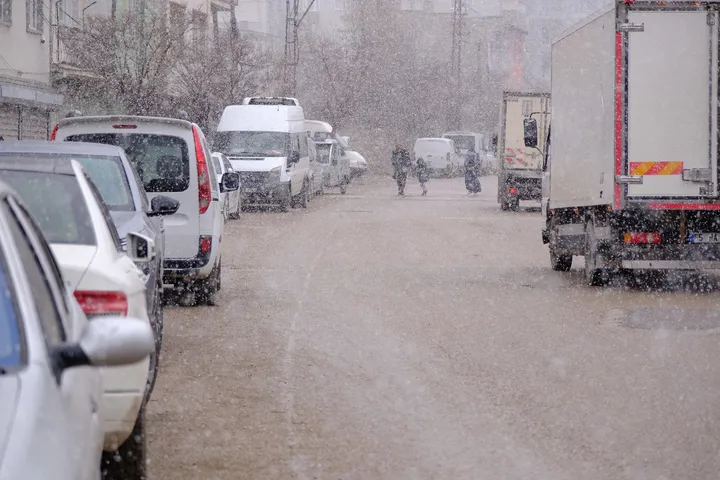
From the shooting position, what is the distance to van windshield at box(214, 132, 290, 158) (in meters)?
33.0

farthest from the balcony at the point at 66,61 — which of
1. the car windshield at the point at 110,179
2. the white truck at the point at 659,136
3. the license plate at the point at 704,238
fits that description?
the car windshield at the point at 110,179

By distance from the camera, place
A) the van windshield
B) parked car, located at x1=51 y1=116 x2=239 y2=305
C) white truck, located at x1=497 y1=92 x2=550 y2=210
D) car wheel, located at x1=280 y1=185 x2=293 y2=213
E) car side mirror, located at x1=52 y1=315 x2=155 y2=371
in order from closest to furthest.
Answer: car side mirror, located at x1=52 y1=315 x2=155 y2=371
parked car, located at x1=51 y1=116 x2=239 y2=305
car wheel, located at x1=280 y1=185 x2=293 y2=213
the van windshield
white truck, located at x1=497 y1=92 x2=550 y2=210

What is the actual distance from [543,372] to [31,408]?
21.4ft

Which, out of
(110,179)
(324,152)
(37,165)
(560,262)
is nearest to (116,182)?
(110,179)

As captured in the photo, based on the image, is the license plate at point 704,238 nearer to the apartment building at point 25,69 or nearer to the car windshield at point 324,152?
the apartment building at point 25,69

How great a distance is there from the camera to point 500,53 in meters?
109

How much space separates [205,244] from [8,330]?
9.44m

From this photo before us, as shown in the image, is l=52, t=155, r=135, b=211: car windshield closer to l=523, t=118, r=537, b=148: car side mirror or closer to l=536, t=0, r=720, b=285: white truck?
l=536, t=0, r=720, b=285: white truck

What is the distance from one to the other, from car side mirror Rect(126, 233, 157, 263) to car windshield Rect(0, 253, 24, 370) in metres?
4.31

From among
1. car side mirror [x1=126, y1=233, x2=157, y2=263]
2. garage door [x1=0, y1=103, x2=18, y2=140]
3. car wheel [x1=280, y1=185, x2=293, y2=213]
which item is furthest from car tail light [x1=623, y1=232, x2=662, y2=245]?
garage door [x1=0, y1=103, x2=18, y2=140]

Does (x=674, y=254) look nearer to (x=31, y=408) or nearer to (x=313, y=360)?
(x=313, y=360)

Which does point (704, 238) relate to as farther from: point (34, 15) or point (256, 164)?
point (34, 15)

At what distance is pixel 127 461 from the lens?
18.8 feet

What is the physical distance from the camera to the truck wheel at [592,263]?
1545 cm
